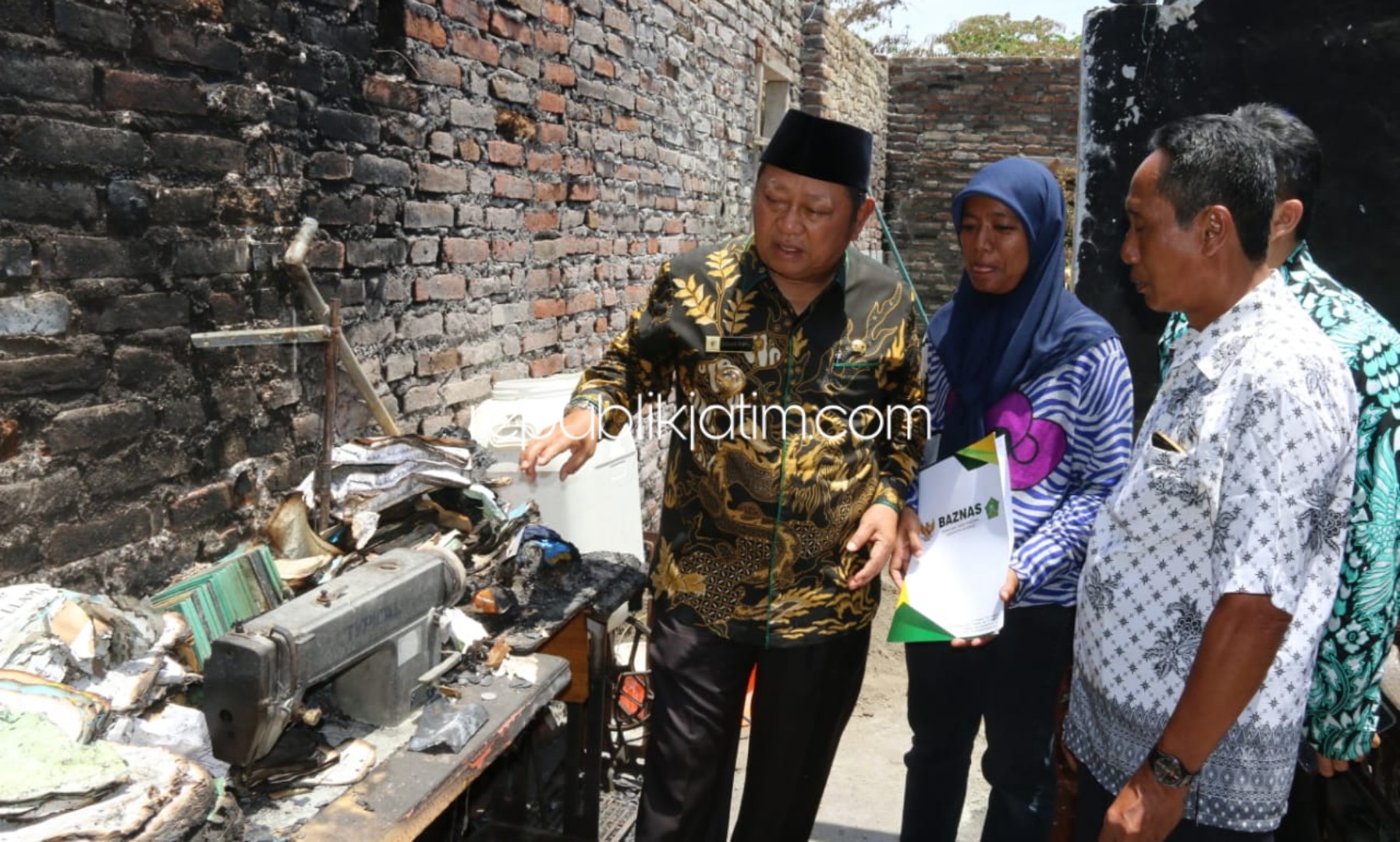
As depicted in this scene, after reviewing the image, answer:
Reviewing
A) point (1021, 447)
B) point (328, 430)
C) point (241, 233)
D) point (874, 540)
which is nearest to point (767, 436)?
point (874, 540)

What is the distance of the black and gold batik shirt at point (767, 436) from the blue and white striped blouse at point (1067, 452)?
10.4 inches

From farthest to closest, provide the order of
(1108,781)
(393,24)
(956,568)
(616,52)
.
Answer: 1. (616,52)
2. (393,24)
3. (956,568)
4. (1108,781)

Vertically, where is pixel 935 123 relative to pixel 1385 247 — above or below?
above

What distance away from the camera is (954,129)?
1031 centimetres

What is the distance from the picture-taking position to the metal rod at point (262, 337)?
7.04ft

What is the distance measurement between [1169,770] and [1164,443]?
0.46 m

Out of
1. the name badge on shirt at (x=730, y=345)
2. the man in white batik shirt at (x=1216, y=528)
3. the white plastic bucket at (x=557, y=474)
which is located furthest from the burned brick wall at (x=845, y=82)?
the man in white batik shirt at (x=1216, y=528)

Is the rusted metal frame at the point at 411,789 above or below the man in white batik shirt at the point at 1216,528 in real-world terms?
below

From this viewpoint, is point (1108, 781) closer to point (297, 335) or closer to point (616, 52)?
point (297, 335)

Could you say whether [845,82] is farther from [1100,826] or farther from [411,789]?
[411,789]

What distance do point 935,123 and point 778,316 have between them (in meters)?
9.13

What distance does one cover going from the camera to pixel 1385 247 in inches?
132

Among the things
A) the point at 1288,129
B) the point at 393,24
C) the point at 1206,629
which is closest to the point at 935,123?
the point at 393,24

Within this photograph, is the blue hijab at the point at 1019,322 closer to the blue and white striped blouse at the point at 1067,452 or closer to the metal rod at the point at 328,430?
the blue and white striped blouse at the point at 1067,452
